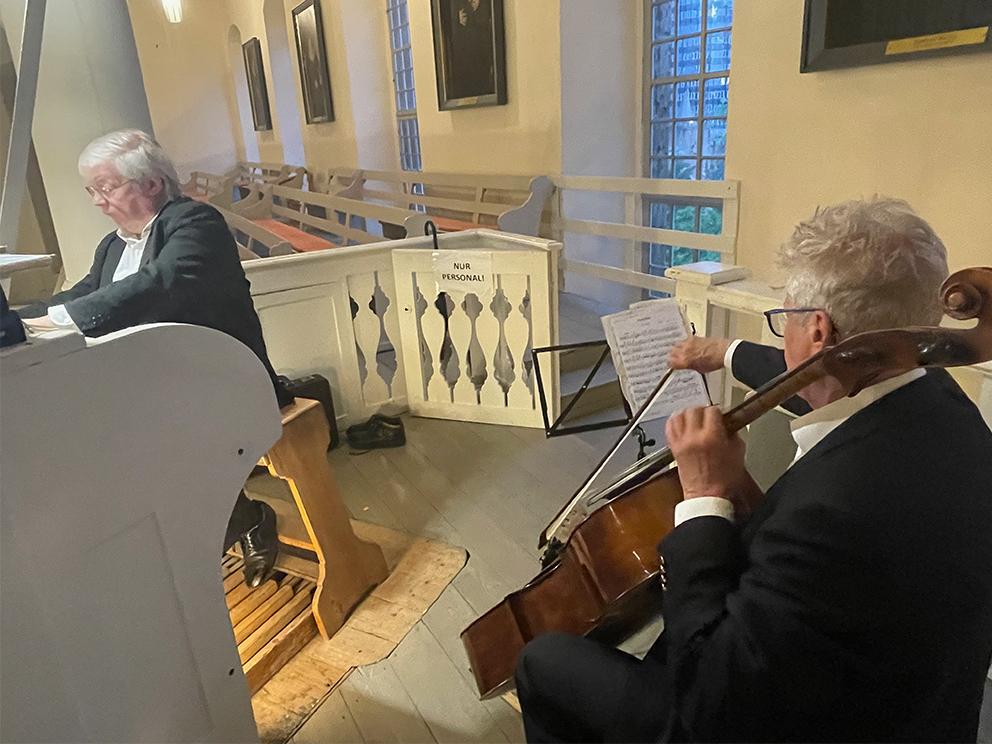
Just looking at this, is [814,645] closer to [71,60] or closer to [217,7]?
[71,60]

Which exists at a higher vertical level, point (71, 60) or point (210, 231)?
point (71, 60)

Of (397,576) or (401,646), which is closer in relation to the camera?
(401,646)

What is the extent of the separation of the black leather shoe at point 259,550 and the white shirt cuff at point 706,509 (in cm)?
144

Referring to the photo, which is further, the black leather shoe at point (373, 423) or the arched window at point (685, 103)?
the arched window at point (685, 103)

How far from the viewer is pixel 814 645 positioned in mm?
740

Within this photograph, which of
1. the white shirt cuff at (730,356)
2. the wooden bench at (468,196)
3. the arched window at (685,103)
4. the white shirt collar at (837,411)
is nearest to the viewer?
the white shirt collar at (837,411)

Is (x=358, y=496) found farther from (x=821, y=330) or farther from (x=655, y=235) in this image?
(x=821, y=330)

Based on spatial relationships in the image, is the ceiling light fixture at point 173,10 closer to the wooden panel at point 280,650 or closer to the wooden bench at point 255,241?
the wooden bench at point 255,241

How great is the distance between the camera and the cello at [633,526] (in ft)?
2.66

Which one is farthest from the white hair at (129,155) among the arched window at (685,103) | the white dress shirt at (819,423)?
the arched window at (685,103)

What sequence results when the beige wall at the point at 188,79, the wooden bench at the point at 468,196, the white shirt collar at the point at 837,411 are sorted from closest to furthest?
the white shirt collar at the point at 837,411
the beige wall at the point at 188,79
the wooden bench at the point at 468,196

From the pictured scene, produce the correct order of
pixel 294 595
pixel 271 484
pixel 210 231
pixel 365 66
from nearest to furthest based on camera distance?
pixel 210 231 < pixel 294 595 < pixel 271 484 < pixel 365 66

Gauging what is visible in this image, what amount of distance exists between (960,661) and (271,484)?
231cm

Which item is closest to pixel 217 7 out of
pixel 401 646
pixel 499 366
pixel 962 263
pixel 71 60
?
pixel 71 60
